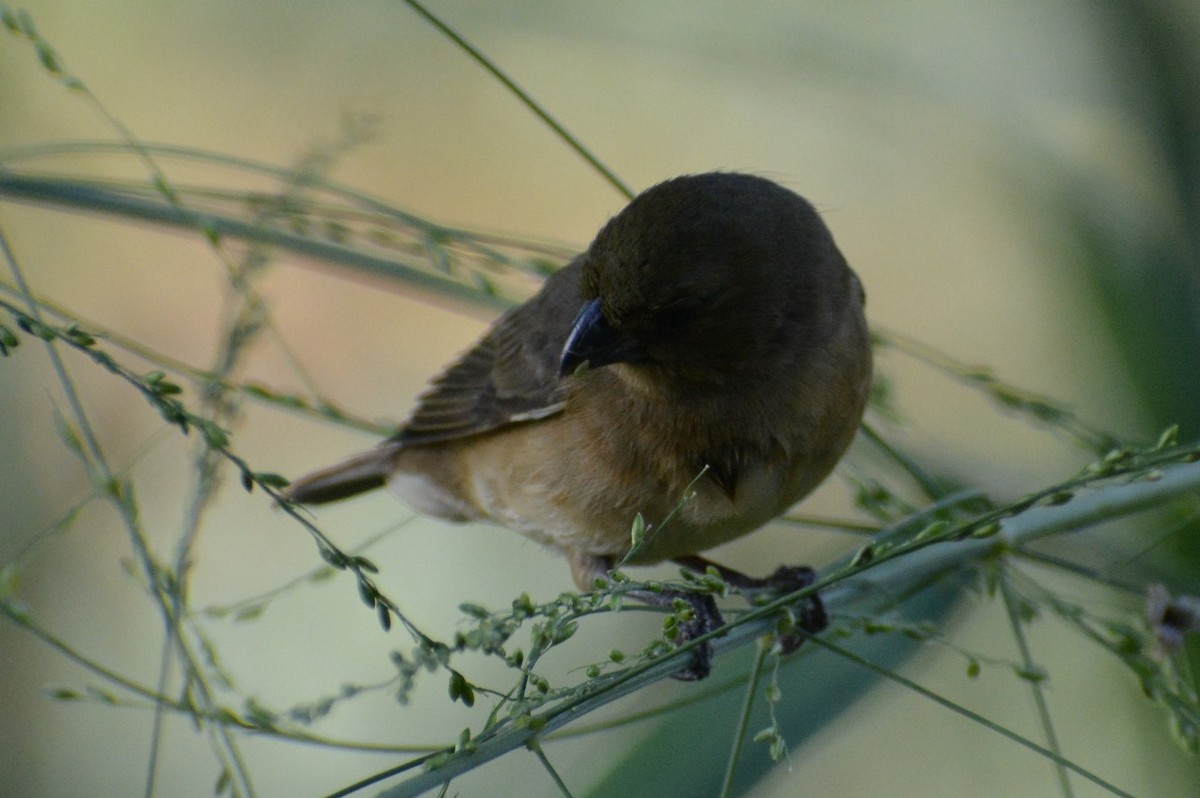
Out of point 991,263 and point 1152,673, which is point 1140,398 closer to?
point 1152,673

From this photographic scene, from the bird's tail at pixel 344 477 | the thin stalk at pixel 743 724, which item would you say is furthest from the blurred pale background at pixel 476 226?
the thin stalk at pixel 743 724

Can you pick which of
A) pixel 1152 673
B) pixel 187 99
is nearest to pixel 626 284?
pixel 1152 673

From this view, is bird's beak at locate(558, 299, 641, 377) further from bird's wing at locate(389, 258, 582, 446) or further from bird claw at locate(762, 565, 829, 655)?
bird claw at locate(762, 565, 829, 655)

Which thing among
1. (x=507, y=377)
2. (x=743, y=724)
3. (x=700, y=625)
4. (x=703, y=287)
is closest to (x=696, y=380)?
(x=703, y=287)

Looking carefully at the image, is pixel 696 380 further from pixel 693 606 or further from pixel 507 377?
pixel 507 377

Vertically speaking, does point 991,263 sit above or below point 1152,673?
above

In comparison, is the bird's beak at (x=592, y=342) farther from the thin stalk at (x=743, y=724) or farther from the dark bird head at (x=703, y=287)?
the thin stalk at (x=743, y=724)
